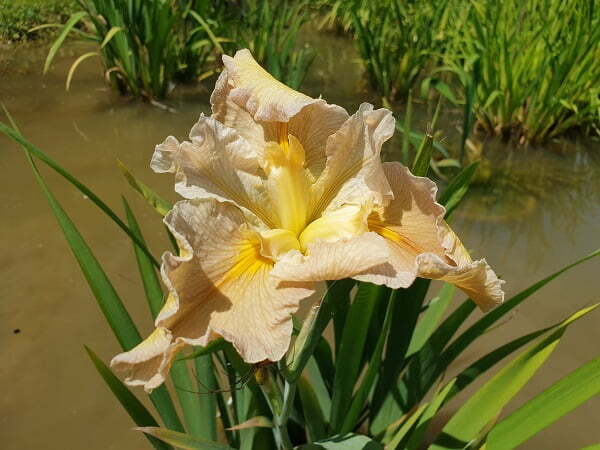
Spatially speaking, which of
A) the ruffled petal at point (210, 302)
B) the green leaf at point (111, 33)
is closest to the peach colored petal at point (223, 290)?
the ruffled petal at point (210, 302)

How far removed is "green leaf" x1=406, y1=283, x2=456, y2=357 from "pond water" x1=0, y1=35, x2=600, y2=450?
1.42 feet

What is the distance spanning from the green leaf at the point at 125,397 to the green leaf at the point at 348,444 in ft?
1.04

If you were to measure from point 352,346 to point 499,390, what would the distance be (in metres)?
0.30

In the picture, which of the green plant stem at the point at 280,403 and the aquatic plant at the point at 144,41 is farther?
the aquatic plant at the point at 144,41

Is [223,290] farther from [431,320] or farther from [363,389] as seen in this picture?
[431,320]

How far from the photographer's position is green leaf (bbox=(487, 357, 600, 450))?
0.91 m

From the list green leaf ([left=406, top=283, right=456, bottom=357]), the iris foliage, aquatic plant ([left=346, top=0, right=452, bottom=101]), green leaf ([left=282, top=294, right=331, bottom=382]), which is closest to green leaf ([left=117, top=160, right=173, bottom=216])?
the iris foliage

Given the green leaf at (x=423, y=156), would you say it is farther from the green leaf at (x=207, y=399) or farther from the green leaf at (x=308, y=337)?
the green leaf at (x=207, y=399)

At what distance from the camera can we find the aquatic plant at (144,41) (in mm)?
3299

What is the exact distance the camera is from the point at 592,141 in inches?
140

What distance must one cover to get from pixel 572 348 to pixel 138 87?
292 cm

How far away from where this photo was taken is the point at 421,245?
882mm

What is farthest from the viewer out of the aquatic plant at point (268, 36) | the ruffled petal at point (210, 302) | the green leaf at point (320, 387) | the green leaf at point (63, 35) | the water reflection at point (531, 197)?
the aquatic plant at point (268, 36)

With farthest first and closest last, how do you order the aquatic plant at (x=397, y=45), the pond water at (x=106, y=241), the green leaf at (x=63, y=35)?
the aquatic plant at (x=397, y=45) → the green leaf at (x=63, y=35) → the pond water at (x=106, y=241)
